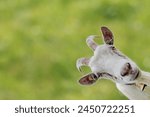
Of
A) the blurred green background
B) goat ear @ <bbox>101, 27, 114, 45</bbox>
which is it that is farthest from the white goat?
the blurred green background

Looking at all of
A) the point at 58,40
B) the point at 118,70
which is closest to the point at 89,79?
the point at 118,70

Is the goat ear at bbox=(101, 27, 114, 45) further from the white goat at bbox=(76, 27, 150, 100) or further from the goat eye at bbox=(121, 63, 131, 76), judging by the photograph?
the goat eye at bbox=(121, 63, 131, 76)

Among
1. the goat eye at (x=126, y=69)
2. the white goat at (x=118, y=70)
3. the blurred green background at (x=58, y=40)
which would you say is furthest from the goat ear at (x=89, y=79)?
the blurred green background at (x=58, y=40)

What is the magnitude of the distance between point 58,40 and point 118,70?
0.58 meters

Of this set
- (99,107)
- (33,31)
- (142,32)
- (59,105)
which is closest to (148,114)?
(99,107)

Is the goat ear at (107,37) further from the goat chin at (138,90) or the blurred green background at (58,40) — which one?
the blurred green background at (58,40)

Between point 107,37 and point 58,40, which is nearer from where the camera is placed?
point 107,37

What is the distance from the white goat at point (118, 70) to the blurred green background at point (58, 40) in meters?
0.32

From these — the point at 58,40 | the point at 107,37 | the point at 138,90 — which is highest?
the point at 58,40

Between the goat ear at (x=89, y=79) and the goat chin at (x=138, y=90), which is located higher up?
the goat ear at (x=89, y=79)

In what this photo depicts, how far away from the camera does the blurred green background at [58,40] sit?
7.91 ft

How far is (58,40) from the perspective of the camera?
98.3 inches

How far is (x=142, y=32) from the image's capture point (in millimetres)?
2492

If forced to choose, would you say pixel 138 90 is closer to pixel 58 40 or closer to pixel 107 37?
pixel 107 37
